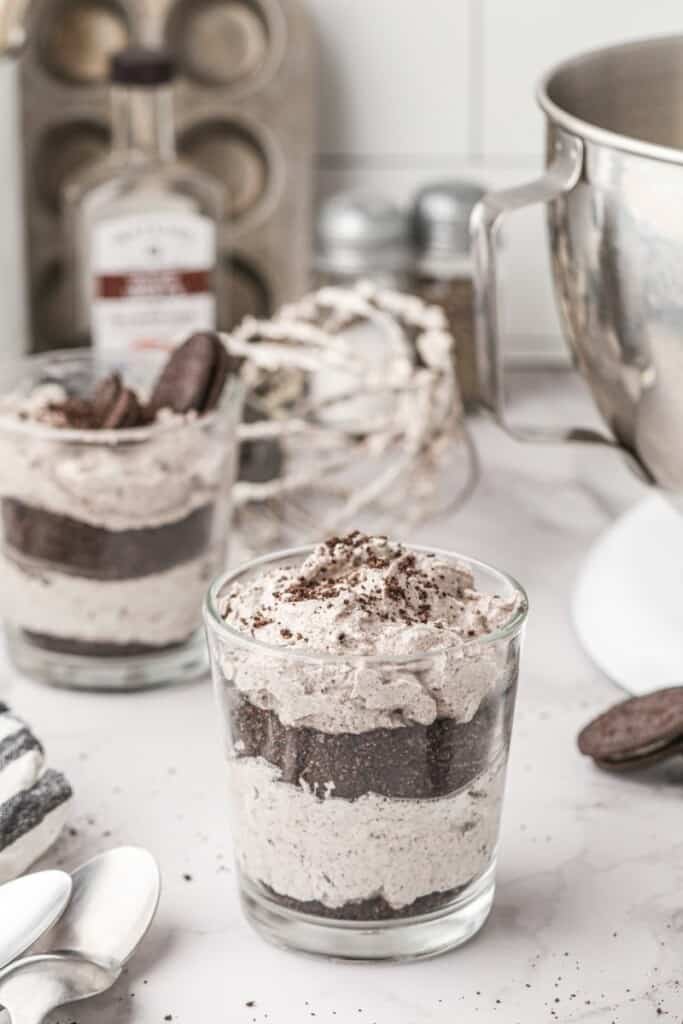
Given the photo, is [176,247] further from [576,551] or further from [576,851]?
[576,851]

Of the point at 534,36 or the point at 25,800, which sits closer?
the point at 25,800

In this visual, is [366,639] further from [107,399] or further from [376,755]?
[107,399]

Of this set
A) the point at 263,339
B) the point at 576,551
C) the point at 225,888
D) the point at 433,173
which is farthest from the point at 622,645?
the point at 433,173

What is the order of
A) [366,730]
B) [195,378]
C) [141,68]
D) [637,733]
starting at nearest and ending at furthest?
[366,730]
[637,733]
[195,378]
[141,68]

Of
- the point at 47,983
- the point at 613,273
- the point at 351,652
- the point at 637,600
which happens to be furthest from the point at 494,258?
the point at 47,983

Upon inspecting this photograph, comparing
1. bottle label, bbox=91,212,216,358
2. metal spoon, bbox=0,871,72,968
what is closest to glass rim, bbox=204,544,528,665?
metal spoon, bbox=0,871,72,968

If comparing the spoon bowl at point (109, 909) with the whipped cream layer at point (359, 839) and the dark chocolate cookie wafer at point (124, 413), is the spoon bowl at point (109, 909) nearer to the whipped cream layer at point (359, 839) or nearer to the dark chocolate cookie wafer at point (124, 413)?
the whipped cream layer at point (359, 839)

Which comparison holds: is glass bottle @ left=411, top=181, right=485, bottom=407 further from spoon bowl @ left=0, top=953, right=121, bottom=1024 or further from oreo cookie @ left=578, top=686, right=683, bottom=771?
spoon bowl @ left=0, top=953, right=121, bottom=1024
